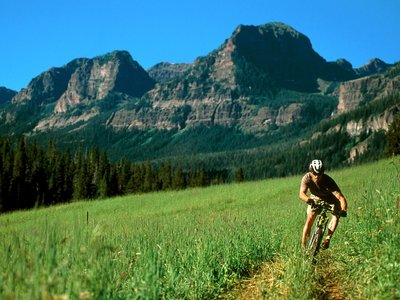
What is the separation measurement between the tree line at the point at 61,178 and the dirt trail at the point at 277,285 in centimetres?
5612

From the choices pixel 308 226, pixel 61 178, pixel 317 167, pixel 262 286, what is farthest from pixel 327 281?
pixel 61 178

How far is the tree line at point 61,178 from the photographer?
6812cm

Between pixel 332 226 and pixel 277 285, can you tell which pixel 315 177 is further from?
pixel 277 285

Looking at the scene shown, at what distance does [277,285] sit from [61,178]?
72247 millimetres

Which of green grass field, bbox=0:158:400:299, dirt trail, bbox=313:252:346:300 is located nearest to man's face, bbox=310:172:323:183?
green grass field, bbox=0:158:400:299

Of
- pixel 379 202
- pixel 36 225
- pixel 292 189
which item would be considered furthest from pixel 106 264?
pixel 292 189

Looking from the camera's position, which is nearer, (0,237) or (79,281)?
(79,281)

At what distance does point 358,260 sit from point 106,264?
4534mm

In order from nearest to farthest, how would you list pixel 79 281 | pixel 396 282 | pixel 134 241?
pixel 79 281, pixel 396 282, pixel 134 241


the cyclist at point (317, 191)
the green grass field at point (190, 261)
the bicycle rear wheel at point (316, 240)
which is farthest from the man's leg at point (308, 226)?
the bicycle rear wheel at point (316, 240)

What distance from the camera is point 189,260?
8.85m

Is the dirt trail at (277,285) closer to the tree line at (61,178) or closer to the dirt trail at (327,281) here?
the dirt trail at (327,281)

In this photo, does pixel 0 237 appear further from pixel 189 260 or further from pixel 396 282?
pixel 396 282

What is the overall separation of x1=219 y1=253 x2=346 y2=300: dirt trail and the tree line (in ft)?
184
